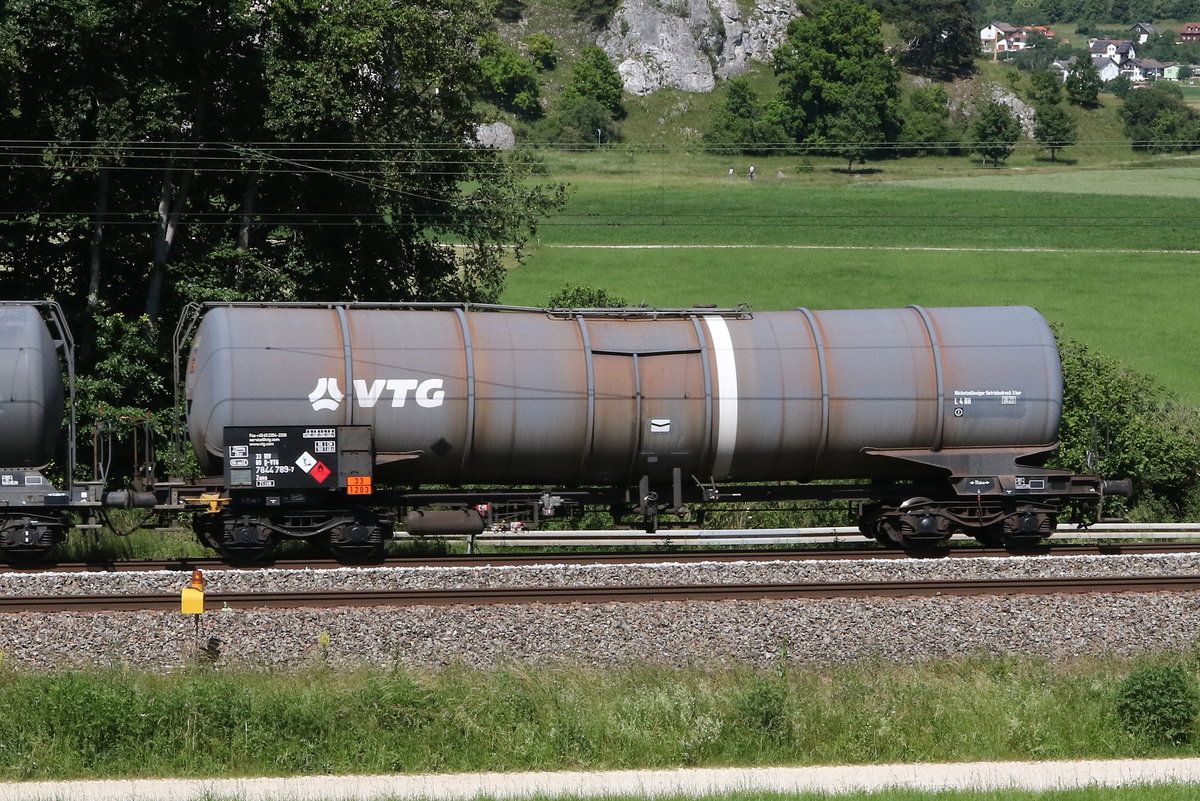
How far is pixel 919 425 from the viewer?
2128cm

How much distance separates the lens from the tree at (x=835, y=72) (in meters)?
131

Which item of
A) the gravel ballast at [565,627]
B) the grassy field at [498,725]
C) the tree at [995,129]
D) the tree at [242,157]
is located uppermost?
the tree at [995,129]

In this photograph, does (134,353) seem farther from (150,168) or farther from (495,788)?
(495,788)

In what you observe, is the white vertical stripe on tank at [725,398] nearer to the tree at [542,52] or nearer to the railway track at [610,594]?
the railway track at [610,594]

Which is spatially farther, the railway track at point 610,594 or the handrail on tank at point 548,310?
the handrail on tank at point 548,310

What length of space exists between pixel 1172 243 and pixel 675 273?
29.5m

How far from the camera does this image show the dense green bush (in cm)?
1477

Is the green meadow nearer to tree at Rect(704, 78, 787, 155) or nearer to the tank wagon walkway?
tree at Rect(704, 78, 787, 155)

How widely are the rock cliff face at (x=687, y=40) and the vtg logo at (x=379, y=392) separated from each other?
136638mm

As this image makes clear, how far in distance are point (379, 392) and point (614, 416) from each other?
3.58m

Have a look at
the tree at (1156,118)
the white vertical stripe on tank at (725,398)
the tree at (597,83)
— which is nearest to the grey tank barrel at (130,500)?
the white vertical stripe on tank at (725,398)

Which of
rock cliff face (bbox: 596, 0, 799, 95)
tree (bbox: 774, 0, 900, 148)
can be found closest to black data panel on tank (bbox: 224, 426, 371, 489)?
tree (bbox: 774, 0, 900, 148)

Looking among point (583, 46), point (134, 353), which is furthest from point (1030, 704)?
point (583, 46)

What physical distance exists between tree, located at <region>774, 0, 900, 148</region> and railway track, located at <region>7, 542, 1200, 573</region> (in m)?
106
